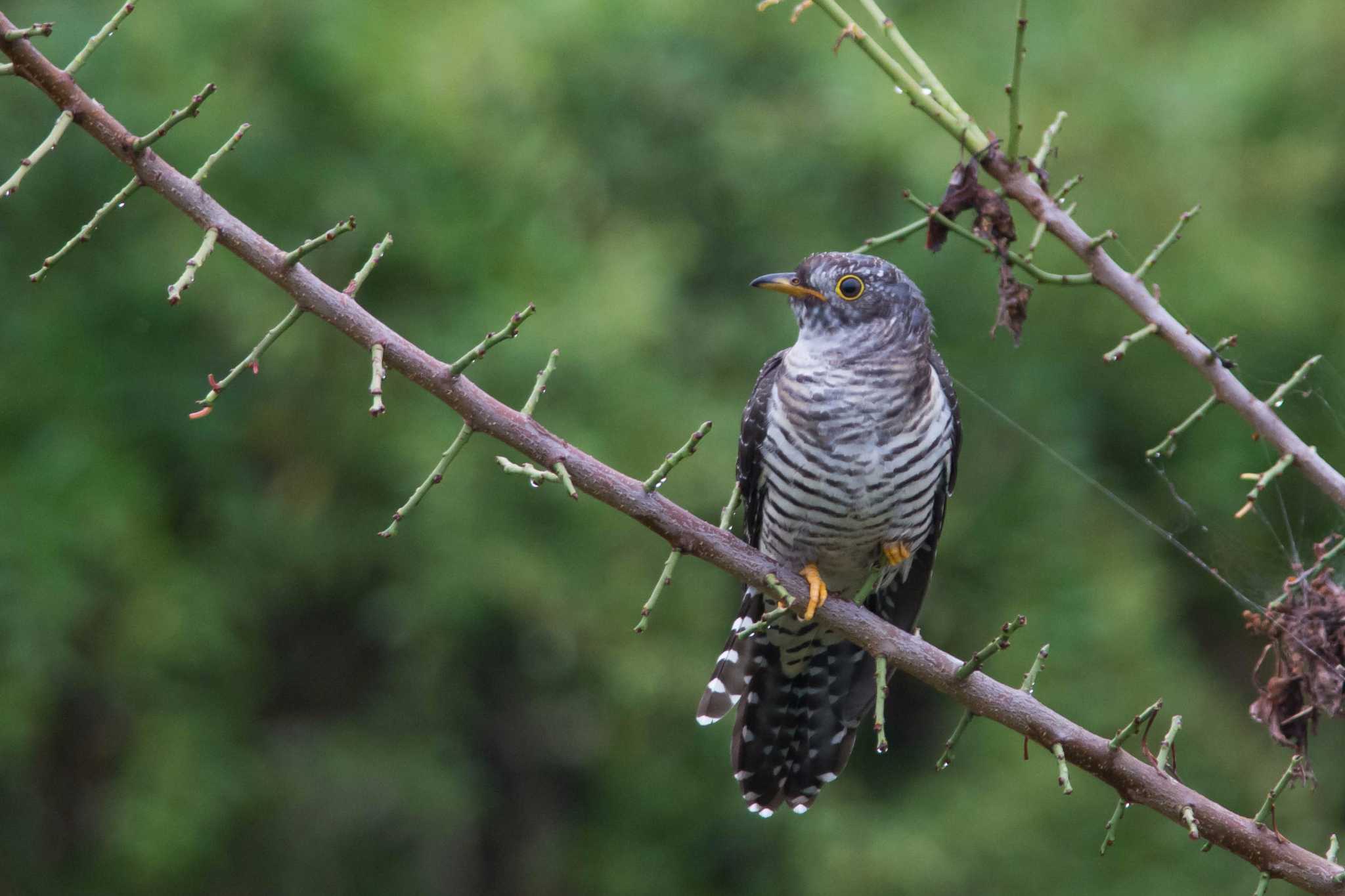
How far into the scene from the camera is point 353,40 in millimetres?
6492

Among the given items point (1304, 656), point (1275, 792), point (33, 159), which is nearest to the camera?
point (33, 159)

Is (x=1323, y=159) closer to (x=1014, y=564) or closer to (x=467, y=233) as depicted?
(x=1014, y=564)

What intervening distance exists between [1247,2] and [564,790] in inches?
245

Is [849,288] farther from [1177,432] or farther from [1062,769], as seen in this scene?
[1062,769]

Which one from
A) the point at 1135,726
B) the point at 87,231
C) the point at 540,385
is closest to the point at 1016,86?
the point at 540,385

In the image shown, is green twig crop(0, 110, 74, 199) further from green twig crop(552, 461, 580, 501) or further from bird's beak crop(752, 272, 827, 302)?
bird's beak crop(752, 272, 827, 302)

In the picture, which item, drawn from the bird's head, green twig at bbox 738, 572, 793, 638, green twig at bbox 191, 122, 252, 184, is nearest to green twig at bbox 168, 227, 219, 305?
green twig at bbox 191, 122, 252, 184

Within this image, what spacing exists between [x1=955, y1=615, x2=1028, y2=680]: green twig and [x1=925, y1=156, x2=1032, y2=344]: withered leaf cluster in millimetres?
620

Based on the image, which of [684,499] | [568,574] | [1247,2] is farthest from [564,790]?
[1247,2]

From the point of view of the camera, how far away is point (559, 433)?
602 cm

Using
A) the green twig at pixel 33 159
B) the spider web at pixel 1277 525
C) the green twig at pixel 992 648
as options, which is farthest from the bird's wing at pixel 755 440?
the green twig at pixel 33 159

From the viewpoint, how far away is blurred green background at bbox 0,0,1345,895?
20.5 ft

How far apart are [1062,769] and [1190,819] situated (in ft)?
0.86

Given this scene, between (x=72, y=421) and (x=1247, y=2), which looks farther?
(x=1247, y=2)
